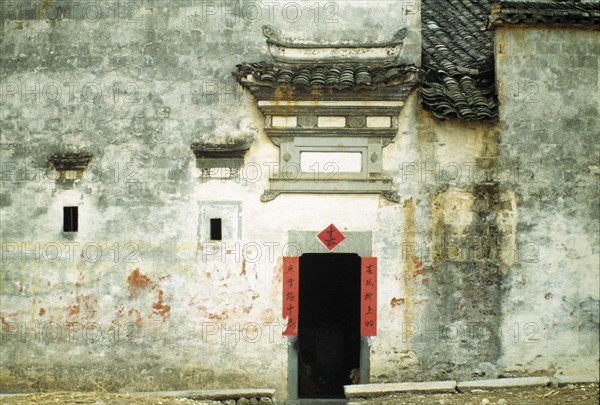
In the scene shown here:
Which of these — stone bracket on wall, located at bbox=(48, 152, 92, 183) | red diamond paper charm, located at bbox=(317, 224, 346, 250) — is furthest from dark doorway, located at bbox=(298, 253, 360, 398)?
stone bracket on wall, located at bbox=(48, 152, 92, 183)

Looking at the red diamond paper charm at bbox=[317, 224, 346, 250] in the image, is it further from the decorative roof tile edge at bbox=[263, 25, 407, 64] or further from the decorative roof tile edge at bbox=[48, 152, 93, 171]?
the decorative roof tile edge at bbox=[48, 152, 93, 171]

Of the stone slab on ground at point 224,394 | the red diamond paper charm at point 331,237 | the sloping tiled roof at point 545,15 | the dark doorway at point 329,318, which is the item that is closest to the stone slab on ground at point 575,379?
the red diamond paper charm at point 331,237

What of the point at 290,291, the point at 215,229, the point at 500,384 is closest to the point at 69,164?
the point at 215,229

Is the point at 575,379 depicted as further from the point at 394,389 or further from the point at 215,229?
the point at 215,229

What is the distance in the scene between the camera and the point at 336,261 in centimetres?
1595

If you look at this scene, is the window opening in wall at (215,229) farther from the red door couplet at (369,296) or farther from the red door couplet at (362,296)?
the red door couplet at (369,296)

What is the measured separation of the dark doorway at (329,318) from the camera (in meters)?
15.0

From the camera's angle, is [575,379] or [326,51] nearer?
[575,379]

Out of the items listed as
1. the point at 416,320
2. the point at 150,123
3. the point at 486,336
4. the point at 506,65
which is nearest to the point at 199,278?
the point at 150,123

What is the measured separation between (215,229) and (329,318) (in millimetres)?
4640

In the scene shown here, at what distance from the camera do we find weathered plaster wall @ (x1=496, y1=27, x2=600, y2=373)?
11.6 metres

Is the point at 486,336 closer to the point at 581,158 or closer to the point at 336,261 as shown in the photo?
the point at 581,158

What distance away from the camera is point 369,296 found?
38.5ft

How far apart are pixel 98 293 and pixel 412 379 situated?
15.5 feet
